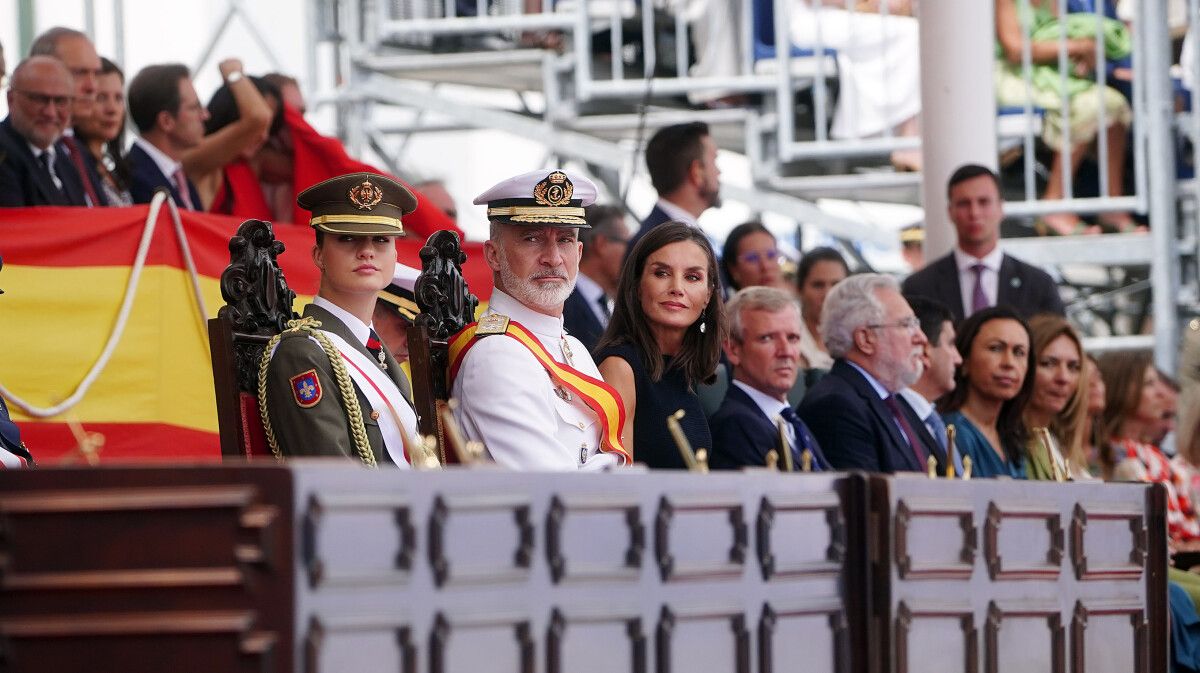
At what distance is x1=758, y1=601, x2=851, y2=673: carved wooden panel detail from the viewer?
370 cm

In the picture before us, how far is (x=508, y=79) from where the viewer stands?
36.4 feet

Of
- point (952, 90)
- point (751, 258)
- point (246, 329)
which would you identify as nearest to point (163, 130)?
point (751, 258)

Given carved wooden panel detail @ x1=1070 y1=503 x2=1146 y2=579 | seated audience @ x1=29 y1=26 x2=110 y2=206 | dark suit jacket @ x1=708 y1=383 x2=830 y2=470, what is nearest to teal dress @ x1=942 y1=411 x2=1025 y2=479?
dark suit jacket @ x1=708 y1=383 x2=830 y2=470

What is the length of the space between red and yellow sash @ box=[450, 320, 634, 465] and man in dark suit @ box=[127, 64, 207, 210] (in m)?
2.76

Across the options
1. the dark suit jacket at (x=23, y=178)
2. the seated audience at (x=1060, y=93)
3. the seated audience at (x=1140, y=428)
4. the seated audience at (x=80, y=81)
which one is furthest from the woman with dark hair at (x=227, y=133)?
the seated audience at (x=1060, y=93)

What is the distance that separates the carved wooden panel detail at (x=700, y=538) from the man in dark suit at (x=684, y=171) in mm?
3717

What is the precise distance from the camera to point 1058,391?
23.9 ft

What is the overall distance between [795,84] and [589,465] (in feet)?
20.5

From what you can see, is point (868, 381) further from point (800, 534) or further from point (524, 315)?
point (800, 534)

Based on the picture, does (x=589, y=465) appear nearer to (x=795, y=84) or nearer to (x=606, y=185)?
(x=795, y=84)

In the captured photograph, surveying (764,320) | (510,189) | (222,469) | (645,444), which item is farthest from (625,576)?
(764,320)

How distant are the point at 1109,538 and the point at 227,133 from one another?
151 inches

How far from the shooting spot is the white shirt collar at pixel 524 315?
4.71 metres

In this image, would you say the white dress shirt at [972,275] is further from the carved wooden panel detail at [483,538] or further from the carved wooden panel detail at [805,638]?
the carved wooden panel detail at [483,538]
